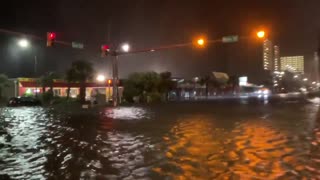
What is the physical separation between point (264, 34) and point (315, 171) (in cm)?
2089

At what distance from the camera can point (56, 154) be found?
506 inches

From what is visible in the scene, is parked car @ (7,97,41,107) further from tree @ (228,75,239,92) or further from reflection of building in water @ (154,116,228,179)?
tree @ (228,75,239,92)

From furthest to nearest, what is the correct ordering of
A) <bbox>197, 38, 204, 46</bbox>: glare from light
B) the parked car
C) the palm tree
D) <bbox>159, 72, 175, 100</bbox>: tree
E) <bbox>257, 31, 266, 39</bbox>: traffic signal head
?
<bbox>159, 72, 175, 100</bbox>: tree → the palm tree → the parked car → <bbox>197, 38, 204, 46</bbox>: glare from light → <bbox>257, 31, 266, 39</bbox>: traffic signal head

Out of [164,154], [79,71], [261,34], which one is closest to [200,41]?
[261,34]

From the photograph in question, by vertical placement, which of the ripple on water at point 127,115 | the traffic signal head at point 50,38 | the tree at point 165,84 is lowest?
the ripple on water at point 127,115

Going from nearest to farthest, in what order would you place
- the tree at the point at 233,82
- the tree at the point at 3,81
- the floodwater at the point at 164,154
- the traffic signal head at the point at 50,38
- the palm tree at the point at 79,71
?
the floodwater at the point at 164,154
the traffic signal head at the point at 50,38
the tree at the point at 3,81
the palm tree at the point at 79,71
the tree at the point at 233,82

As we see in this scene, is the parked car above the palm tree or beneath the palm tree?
beneath

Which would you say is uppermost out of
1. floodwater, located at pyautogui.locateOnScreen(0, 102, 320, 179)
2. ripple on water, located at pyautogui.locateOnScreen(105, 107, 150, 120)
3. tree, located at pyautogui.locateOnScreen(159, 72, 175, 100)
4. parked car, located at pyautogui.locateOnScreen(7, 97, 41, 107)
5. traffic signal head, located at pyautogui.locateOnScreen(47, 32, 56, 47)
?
traffic signal head, located at pyautogui.locateOnScreen(47, 32, 56, 47)

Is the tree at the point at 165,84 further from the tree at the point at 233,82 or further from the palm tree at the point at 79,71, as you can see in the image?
the tree at the point at 233,82

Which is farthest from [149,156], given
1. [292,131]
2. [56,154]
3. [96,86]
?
[96,86]

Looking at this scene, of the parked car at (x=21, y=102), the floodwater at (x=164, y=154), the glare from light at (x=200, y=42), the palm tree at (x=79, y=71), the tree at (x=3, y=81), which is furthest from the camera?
the palm tree at (x=79, y=71)

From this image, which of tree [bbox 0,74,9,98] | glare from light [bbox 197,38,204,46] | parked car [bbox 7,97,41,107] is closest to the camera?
glare from light [bbox 197,38,204,46]

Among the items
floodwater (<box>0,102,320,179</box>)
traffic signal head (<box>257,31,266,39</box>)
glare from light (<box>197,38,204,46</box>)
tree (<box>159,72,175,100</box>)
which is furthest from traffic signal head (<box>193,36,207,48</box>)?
tree (<box>159,72,175,100</box>)

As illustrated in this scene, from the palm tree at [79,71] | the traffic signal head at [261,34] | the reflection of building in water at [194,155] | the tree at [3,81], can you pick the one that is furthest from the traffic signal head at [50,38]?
the tree at [3,81]
